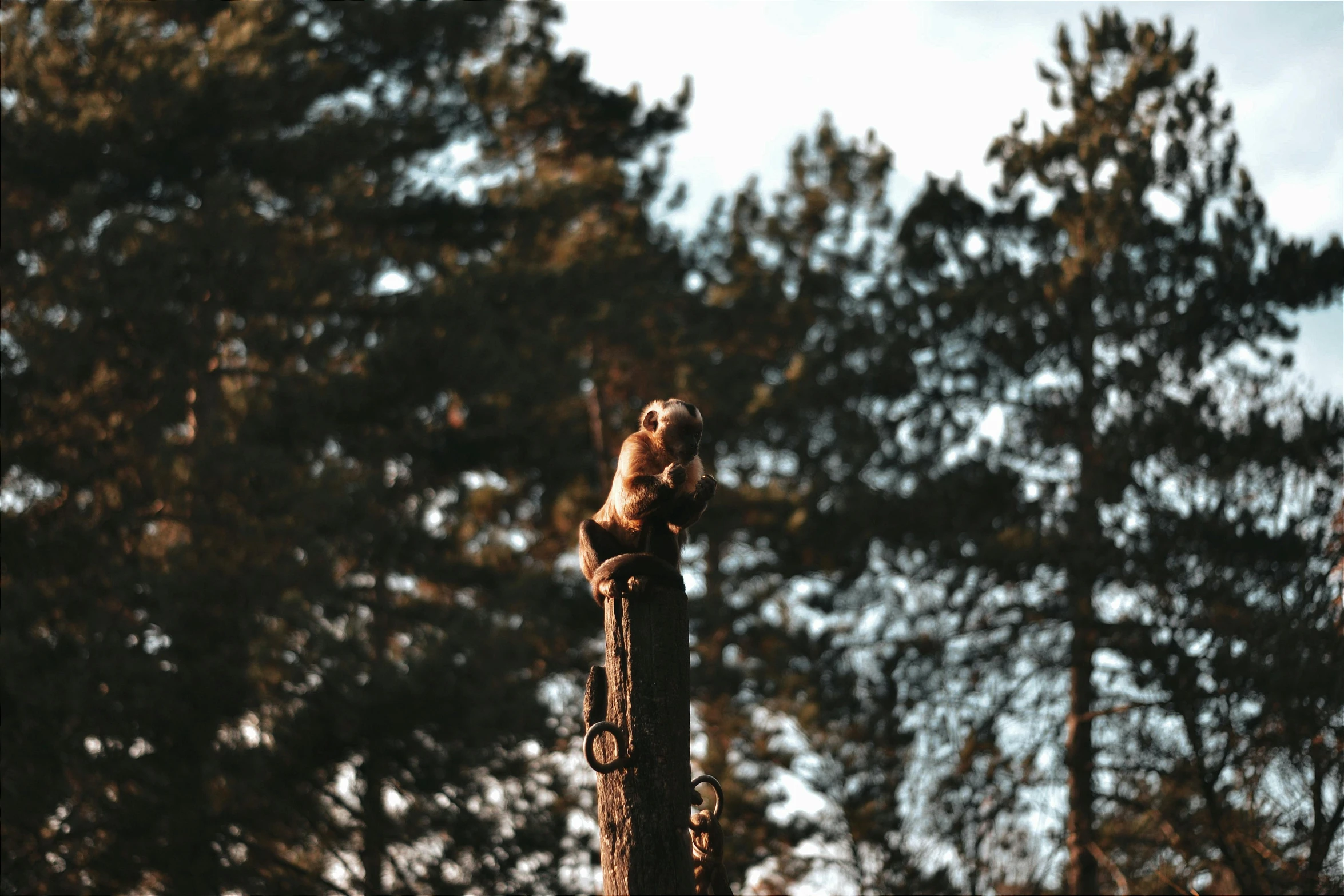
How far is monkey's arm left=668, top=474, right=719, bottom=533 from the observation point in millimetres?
4297

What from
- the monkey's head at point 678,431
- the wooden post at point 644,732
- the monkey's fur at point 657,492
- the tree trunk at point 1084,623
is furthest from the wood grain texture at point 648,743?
the tree trunk at point 1084,623

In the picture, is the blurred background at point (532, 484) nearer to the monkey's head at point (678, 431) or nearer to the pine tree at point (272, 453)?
the pine tree at point (272, 453)

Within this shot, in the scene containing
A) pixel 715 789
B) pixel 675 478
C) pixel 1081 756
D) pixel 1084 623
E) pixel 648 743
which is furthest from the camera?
pixel 1084 623

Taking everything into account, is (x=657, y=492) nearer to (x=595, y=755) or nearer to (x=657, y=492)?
(x=657, y=492)

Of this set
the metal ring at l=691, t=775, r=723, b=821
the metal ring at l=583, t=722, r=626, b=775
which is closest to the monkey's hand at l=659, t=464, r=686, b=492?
the metal ring at l=583, t=722, r=626, b=775

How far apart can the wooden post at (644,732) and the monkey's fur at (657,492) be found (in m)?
0.13

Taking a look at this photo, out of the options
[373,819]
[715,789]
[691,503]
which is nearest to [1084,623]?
[373,819]

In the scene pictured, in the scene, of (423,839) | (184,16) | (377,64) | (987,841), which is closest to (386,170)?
(377,64)

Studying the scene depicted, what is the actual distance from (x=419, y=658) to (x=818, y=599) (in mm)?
6055

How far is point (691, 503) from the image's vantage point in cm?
431

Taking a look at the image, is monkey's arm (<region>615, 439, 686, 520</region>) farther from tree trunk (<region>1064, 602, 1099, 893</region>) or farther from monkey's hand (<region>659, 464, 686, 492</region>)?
tree trunk (<region>1064, 602, 1099, 893</region>)

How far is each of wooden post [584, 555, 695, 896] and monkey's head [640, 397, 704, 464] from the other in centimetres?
36

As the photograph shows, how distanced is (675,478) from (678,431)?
171mm

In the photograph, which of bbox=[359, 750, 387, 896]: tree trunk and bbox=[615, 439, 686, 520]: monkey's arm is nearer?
bbox=[615, 439, 686, 520]: monkey's arm
